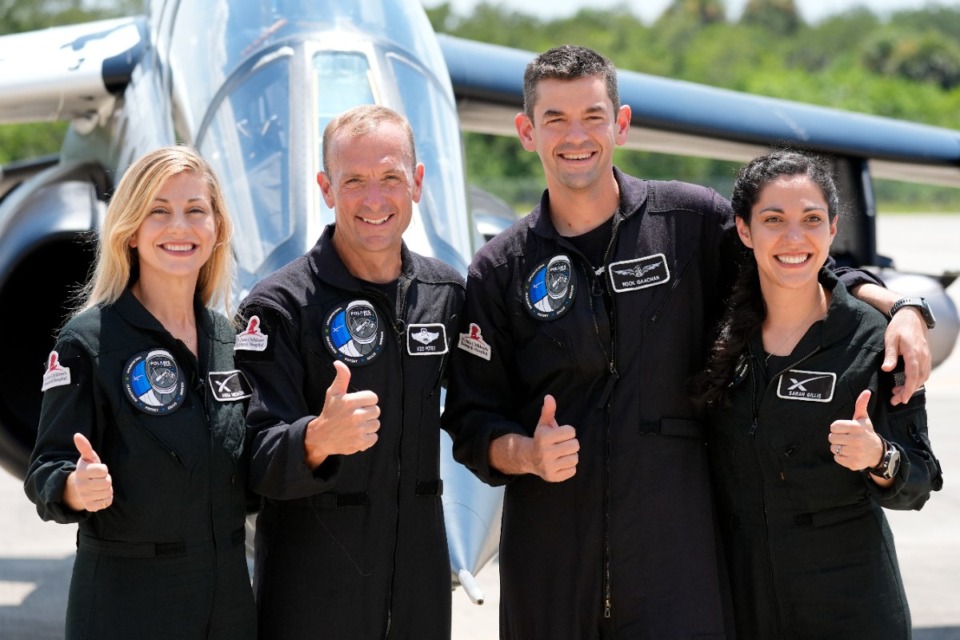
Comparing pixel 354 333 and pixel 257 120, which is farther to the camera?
pixel 257 120

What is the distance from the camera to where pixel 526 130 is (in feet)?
13.4

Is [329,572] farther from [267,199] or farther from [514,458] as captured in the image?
[267,199]

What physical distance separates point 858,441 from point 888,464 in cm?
16

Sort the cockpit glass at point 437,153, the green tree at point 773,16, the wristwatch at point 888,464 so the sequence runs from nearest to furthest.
A: the wristwatch at point 888,464 < the cockpit glass at point 437,153 < the green tree at point 773,16

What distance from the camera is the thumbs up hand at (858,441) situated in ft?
11.5

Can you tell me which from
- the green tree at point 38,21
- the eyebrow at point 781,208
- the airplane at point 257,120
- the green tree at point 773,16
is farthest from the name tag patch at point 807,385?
the green tree at point 773,16

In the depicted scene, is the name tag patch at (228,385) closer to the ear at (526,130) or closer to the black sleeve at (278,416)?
the black sleeve at (278,416)

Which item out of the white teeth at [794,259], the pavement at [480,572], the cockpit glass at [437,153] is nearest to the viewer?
the white teeth at [794,259]

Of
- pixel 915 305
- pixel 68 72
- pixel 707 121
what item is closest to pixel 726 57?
pixel 707 121

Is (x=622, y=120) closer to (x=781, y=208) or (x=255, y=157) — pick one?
(x=781, y=208)

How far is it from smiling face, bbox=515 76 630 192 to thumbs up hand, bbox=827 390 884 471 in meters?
1.04

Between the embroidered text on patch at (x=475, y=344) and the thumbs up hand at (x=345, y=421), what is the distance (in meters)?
0.58

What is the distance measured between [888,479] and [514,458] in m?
1.09

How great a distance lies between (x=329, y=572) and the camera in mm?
3633
